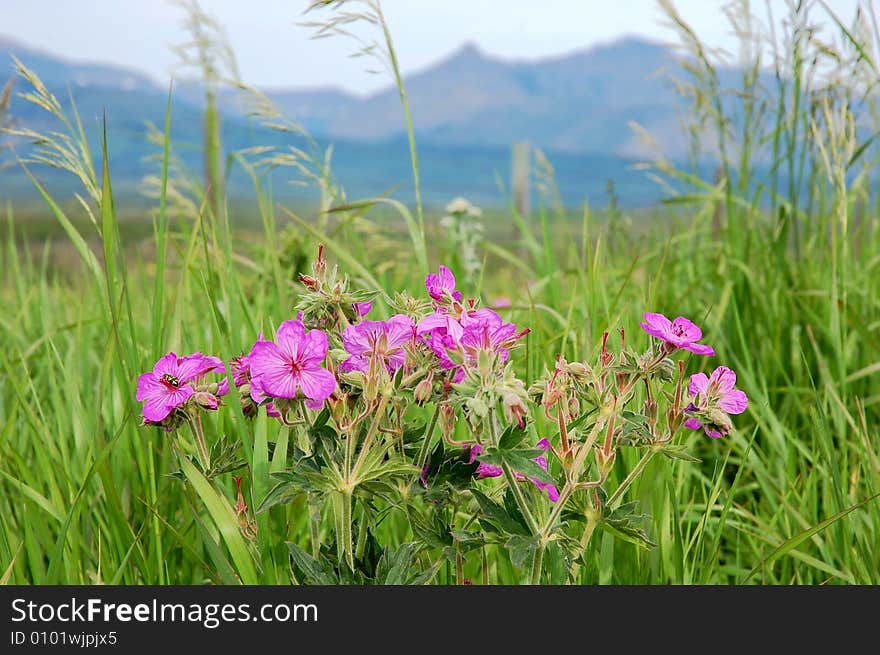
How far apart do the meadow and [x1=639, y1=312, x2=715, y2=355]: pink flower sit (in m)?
0.09

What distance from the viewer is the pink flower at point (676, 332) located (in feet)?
3.57

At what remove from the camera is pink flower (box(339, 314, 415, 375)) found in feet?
3.36

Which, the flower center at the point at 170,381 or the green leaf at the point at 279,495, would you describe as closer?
the green leaf at the point at 279,495

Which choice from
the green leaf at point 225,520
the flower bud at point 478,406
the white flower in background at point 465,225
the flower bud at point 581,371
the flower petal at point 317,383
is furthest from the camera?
the white flower in background at point 465,225

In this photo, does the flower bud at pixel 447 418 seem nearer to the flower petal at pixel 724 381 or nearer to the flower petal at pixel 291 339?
the flower petal at pixel 291 339

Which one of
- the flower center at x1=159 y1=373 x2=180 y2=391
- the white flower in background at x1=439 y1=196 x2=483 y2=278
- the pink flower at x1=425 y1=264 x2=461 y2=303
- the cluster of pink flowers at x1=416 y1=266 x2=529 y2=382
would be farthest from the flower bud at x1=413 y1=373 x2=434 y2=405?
the white flower in background at x1=439 y1=196 x2=483 y2=278

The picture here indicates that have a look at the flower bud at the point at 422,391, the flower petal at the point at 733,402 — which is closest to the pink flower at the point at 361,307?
the flower bud at the point at 422,391

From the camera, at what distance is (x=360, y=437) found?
3.75 ft

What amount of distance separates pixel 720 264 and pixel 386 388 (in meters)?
1.99

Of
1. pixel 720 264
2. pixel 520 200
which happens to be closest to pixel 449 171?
pixel 520 200

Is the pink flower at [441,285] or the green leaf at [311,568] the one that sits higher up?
the pink flower at [441,285]

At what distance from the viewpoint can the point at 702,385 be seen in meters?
1.17

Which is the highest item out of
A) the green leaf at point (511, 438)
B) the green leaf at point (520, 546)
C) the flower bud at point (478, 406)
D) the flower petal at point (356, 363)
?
the flower petal at point (356, 363)
